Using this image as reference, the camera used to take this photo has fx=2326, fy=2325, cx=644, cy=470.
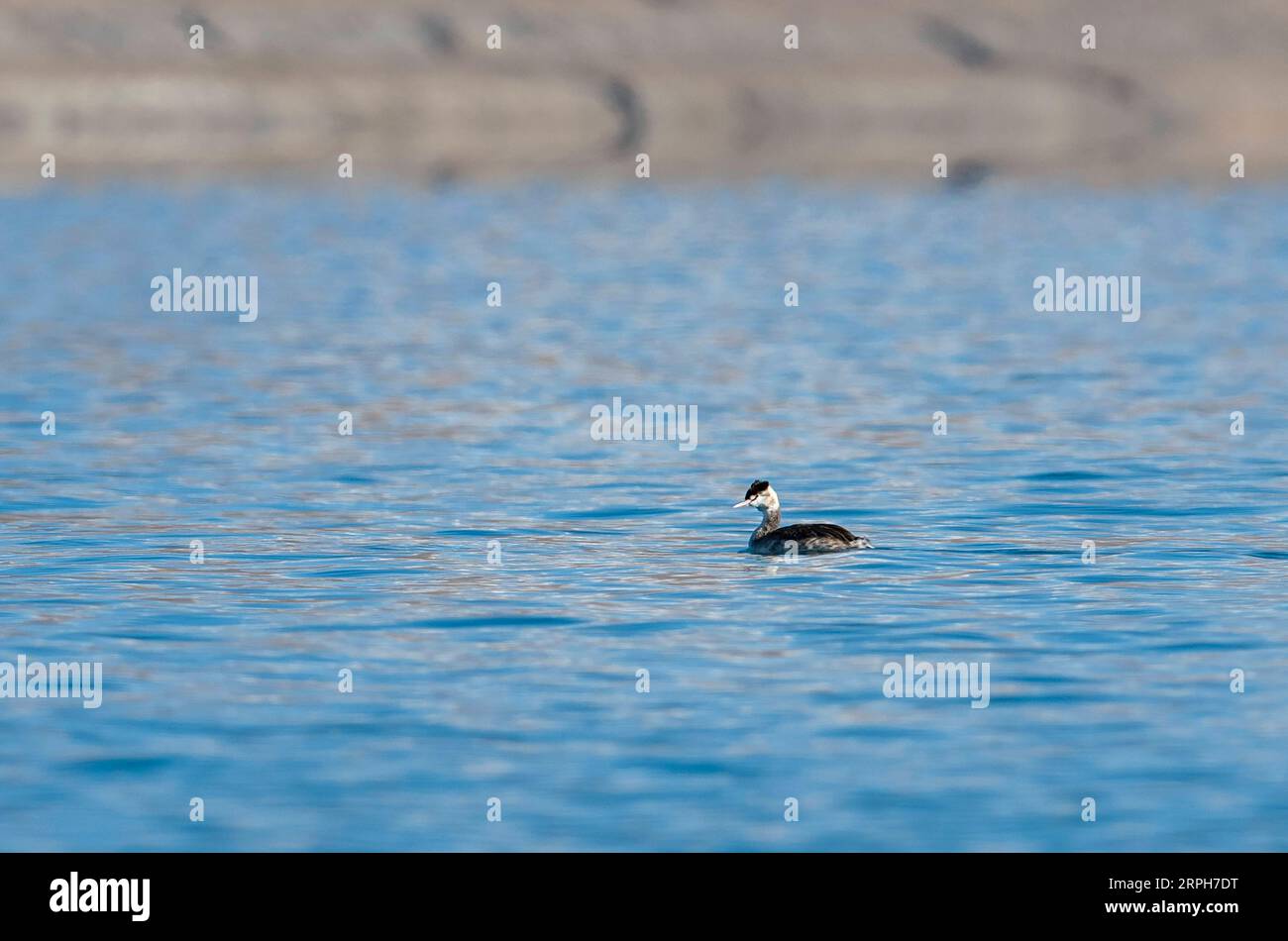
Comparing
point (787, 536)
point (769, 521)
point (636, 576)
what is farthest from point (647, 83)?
point (636, 576)

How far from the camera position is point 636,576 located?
20094mm

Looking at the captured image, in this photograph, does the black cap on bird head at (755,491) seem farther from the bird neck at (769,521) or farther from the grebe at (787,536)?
the bird neck at (769,521)

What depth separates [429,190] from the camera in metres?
79.9

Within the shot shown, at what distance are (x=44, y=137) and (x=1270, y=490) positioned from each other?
266 feet

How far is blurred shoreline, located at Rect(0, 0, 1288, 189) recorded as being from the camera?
9888 centimetres

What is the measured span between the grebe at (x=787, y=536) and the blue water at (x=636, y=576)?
224mm

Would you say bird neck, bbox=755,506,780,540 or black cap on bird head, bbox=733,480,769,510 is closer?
black cap on bird head, bbox=733,480,769,510

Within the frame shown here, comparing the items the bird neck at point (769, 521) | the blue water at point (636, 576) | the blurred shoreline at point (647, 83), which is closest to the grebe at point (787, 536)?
the bird neck at point (769, 521)

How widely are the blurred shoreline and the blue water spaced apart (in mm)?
53453

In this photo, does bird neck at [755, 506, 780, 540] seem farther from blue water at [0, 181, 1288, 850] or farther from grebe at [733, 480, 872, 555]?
blue water at [0, 181, 1288, 850]

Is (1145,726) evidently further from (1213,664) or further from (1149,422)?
(1149,422)

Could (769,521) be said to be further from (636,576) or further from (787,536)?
(636,576)

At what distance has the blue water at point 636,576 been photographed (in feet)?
44.4

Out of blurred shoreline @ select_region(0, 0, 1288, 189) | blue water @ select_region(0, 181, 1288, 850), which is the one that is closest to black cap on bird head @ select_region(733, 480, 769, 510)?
blue water @ select_region(0, 181, 1288, 850)
